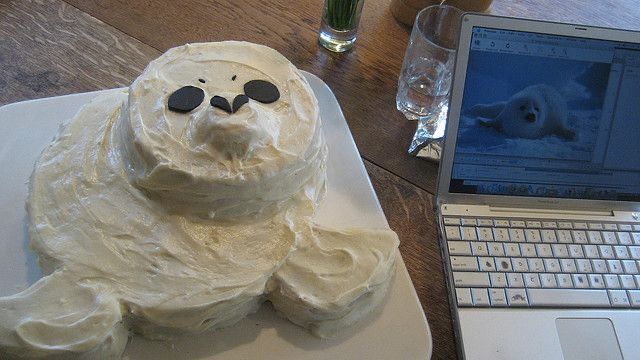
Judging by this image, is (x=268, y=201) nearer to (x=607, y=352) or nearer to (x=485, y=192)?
(x=485, y=192)

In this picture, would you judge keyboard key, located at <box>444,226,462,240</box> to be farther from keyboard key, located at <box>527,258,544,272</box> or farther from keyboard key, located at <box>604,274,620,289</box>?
keyboard key, located at <box>604,274,620,289</box>

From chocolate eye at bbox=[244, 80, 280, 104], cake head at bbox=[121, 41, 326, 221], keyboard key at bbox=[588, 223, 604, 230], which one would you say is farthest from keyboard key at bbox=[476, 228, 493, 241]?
chocolate eye at bbox=[244, 80, 280, 104]

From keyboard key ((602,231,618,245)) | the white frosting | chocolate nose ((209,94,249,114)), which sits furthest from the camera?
keyboard key ((602,231,618,245))

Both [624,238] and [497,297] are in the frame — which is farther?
[624,238]

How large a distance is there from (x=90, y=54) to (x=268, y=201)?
636 millimetres

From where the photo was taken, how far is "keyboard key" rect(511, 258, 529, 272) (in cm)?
101

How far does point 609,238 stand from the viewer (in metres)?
1.09

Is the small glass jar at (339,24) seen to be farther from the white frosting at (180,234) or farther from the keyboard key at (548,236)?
the keyboard key at (548,236)

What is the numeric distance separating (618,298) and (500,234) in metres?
0.23

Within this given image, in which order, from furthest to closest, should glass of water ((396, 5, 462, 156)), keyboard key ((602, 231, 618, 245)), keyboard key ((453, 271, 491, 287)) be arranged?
glass of water ((396, 5, 462, 156)), keyboard key ((602, 231, 618, 245)), keyboard key ((453, 271, 491, 287))

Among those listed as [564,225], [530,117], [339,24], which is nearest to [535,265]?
[564,225]

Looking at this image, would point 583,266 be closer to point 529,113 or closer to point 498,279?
point 498,279

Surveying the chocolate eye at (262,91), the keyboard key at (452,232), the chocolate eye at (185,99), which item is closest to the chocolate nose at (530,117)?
the keyboard key at (452,232)

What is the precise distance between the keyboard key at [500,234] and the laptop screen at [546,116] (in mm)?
68
